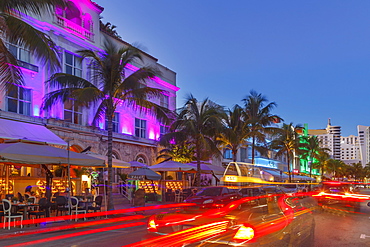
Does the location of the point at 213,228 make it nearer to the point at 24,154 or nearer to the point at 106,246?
the point at 106,246

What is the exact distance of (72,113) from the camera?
92.7 feet

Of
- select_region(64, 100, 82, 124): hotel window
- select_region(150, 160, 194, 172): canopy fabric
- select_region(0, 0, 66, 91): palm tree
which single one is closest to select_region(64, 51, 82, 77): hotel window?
select_region(64, 100, 82, 124): hotel window

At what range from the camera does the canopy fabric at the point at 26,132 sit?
806 inches

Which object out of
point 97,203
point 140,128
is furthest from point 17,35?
point 140,128

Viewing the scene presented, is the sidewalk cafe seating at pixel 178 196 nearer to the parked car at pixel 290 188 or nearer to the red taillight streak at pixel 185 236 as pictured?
the parked car at pixel 290 188

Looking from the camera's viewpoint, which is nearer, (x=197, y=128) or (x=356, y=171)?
(x=197, y=128)

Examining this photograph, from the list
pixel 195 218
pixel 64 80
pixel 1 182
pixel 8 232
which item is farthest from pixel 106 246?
pixel 1 182

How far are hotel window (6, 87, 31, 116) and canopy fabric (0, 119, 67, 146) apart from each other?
1425 millimetres

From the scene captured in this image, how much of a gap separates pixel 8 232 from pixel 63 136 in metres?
14.4

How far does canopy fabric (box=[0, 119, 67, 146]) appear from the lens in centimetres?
2047

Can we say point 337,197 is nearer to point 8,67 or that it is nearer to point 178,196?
point 178,196

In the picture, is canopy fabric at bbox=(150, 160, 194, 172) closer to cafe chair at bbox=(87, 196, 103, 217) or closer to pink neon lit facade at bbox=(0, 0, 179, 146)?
pink neon lit facade at bbox=(0, 0, 179, 146)

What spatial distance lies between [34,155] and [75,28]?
17327mm

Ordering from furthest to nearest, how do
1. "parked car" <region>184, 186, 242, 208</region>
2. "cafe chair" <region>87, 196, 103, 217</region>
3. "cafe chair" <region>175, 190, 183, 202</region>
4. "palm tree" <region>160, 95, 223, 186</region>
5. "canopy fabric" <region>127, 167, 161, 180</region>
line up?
"cafe chair" <region>175, 190, 183, 202</region> → "palm tree" <region>160, 95, 223, 186</region> → "canopy fabric" <region>127, 167, 161, 180</region> → "parked car" <region>184, 186, 242, 208</region> → "cafe chair" <region>87, 196, 103, 217</region>
